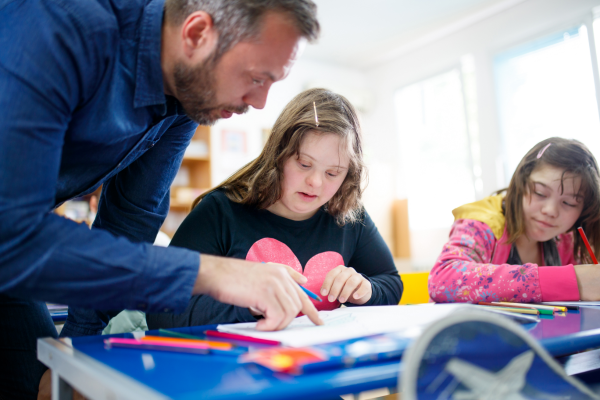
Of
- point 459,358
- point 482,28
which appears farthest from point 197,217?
point 482,28

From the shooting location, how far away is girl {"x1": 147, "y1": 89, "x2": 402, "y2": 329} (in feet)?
3.64

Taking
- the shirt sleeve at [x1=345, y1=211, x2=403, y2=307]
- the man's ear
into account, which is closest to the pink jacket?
the shirt sleeve at [x1=345, y1=211, x2=403, y2=307]

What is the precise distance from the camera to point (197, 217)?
3.59ft

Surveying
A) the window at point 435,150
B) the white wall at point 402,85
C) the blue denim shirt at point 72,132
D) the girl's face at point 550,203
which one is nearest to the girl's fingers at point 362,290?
the blue denim shirt at point 72,132

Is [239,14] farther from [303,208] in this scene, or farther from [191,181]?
[191,181]

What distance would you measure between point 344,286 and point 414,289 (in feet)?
2.02

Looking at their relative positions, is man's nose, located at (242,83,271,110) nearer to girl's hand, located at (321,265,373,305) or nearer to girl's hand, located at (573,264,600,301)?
girl's hand, located at (321,265,373,305)

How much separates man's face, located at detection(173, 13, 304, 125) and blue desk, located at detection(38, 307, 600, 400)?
420 millimetres

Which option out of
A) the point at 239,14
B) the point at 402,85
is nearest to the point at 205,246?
the point at 239,14

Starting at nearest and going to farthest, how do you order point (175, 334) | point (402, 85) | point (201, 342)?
point (201, 342)
point (175, 334)
point (402, 85)

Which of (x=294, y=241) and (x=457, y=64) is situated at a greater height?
(x=457, y=64)

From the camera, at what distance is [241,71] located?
29.3 inches

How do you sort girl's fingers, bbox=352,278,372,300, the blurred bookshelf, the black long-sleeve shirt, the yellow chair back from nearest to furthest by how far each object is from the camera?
girl's fingers, bbox=352,278,372,300 → the black long-sleeve shirt → the yellow chair back → the blurred bookshelf

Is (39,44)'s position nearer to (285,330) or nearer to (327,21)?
(285,330)
